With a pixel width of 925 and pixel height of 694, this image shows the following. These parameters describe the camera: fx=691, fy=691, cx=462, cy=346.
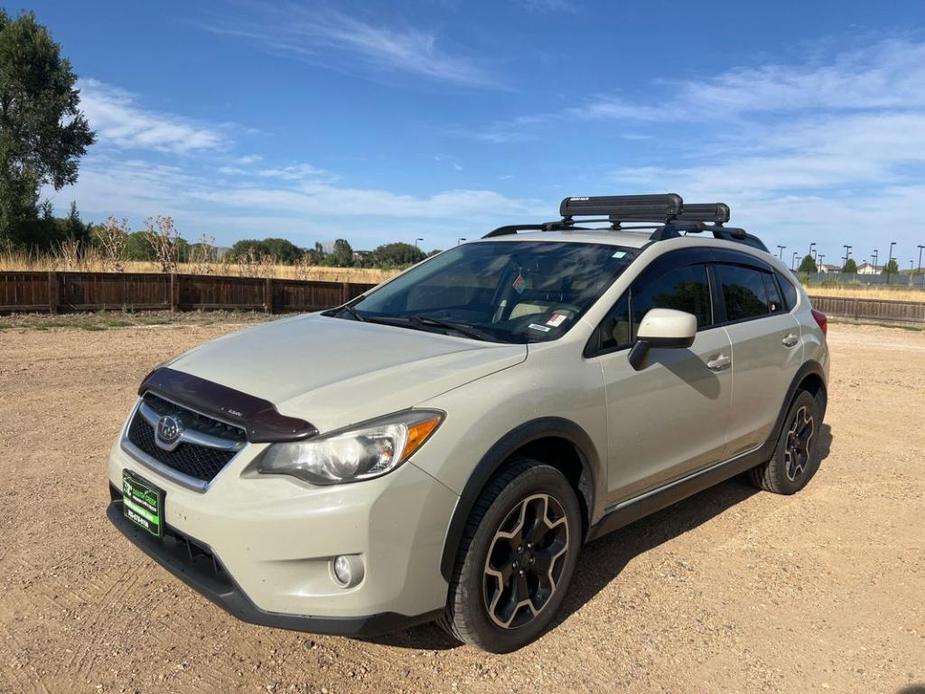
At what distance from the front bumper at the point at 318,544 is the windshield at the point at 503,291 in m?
1.02

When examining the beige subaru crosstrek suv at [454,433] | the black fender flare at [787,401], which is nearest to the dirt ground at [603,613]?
the beige subaru crosstrek suv at [454,433]

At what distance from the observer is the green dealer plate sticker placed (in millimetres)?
2572

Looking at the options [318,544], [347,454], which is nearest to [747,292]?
[347,454]

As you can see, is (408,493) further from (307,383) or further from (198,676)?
(198,676)

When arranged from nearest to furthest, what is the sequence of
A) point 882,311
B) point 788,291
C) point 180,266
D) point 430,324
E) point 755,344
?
point 430,324
point 755,344
point 788,291
point 180,266
point 882,311

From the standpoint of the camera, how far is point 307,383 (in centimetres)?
259

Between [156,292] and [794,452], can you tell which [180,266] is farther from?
[794,452]

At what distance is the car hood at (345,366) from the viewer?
96.0 inches

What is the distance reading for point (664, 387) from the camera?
134 inches

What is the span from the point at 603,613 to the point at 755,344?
1.92m

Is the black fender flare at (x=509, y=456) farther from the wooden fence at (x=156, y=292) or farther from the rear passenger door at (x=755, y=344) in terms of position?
the wooden fence at (x=156, y=292)

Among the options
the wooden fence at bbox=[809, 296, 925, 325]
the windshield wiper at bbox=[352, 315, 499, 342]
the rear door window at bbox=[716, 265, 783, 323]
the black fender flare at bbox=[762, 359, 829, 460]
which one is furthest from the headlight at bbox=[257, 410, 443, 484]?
the wooden fence at bbox=[809, 296, 925, 325]

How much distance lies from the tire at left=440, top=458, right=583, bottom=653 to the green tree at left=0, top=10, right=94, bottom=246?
96.4 ft

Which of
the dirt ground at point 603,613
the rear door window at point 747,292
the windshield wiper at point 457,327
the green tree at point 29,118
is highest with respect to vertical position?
the green tree at point 29,118
